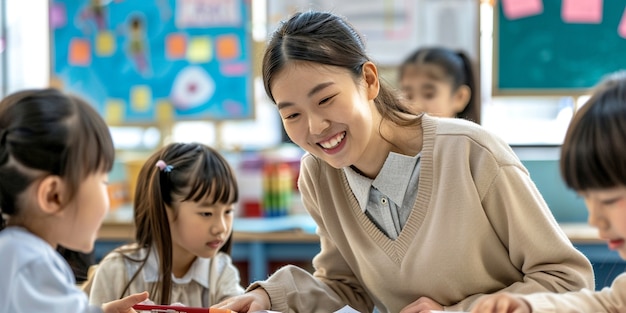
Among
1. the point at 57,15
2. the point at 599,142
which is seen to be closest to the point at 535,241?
the point at 599,142

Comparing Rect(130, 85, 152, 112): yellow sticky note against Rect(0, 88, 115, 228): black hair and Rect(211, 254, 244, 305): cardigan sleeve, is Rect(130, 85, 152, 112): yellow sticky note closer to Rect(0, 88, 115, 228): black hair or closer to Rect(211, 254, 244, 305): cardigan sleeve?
Rect(211, 254, 244, 305): cardigan sleeve

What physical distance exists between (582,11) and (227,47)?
1659mm

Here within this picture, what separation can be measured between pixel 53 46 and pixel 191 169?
246 centimetres

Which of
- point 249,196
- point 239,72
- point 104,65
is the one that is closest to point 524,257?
point 249,196

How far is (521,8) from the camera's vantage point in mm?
3623

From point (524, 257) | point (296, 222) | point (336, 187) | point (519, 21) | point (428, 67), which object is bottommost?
point (296, 222)

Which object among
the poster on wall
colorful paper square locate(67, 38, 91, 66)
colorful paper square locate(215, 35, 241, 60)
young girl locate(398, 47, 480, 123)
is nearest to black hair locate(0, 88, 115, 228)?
young girl locate(398, 47, 480, 123)

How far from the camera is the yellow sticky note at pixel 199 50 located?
3.86 m

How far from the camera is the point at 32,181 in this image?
1.14m

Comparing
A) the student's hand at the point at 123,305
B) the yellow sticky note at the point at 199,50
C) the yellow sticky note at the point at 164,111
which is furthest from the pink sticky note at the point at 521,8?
the student's hand at the point at 123,305

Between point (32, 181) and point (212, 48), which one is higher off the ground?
point (212, 48)

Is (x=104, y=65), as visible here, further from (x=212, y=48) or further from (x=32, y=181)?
(x=32, y=181)

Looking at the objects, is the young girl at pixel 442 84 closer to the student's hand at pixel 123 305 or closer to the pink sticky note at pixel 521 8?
the pink sticky note at pixel 521 8

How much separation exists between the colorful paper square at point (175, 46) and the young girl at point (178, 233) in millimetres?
2067
